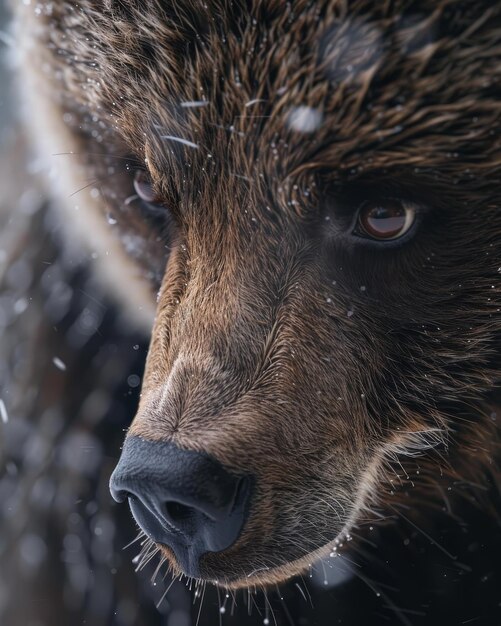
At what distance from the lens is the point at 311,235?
1683 millimetres

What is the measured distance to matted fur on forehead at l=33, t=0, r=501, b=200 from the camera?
1.45m

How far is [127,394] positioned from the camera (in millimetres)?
2783

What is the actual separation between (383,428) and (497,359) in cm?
29

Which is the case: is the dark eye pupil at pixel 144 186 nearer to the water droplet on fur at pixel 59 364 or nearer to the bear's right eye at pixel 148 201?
the bear's right eye at pixel 148 201

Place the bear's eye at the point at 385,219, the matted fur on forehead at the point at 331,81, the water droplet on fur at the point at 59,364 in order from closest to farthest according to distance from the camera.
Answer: the matted fur on forehead at the point at 331,81 < the bear's eye at the point at 385,219 < the water droplet on fur at the point at 59,364

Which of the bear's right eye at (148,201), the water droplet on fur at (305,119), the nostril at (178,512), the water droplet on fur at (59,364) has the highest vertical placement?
the bear's right eye at (148,201)

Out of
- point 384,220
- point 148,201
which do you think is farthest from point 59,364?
point 384,220

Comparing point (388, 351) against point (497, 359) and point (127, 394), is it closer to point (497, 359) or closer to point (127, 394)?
point (497, 359)

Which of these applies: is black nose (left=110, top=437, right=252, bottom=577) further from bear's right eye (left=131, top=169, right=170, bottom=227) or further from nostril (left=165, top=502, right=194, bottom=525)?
bear's right eye (left=131, top=169, right=170, bottom=227)

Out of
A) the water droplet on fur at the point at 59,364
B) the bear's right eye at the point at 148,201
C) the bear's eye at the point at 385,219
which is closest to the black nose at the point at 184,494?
the bear's eye at the point at 385,219

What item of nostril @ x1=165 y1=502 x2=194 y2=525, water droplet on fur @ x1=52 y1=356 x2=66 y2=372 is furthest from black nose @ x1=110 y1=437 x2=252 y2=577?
water droplet on fur @ x1=52 y1=356 x2=66 y2=372

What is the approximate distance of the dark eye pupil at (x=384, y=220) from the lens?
161 centimetres

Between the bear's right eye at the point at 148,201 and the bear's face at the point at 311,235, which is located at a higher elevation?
the bear's right eye at the point at 148,201

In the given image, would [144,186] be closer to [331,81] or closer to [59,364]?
[331,81]
